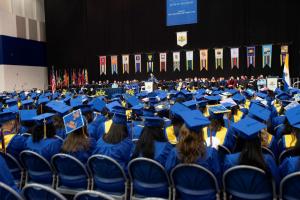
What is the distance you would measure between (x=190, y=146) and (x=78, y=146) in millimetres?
1366

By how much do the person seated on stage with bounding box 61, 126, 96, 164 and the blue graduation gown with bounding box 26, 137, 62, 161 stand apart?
0.56 feet

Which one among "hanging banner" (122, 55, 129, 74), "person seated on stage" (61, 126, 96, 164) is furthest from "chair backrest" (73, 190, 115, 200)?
"hanging banner" (122, 55, 129, 74)

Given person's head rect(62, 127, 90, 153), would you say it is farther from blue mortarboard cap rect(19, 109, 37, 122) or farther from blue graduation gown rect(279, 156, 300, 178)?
blue graduation gown rect(279, 156, 300, 178)

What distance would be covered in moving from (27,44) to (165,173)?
85.9ft

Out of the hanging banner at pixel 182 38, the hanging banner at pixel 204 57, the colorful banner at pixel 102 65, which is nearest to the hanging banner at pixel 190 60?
the hanging banner at pixel 204 57

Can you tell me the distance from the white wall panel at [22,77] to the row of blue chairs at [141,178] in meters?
22.3

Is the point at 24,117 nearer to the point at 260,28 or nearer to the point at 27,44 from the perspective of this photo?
the point at 260,28

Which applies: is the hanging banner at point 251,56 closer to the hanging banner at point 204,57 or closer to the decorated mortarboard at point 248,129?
the hanging banner at point 204,57

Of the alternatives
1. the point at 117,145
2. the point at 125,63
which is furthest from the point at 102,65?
the point at 117,145

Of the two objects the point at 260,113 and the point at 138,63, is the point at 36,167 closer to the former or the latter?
the point at 260,113

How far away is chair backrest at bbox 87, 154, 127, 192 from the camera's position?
310 cm

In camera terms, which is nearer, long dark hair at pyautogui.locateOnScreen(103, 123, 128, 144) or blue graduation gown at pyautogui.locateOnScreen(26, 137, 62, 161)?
long dark hair at pyautogui.locateOnScreen(103, 123, 128, 144)

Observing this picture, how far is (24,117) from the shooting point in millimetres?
4918

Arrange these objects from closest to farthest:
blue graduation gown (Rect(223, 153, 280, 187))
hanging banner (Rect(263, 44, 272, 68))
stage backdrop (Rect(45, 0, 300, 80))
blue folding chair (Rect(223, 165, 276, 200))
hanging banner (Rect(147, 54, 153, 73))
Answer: blue folding chair (Rect(223, 165, 276, 200)) < blue graduation gown (Rect(223, 153, 280, 187)) < hanging banner (Rect(263, 44, 272, 68)) < stage backdrop (Rect(45, 0, 300, 80)) < hanging banner (Rect(147, 54, 153, 73))
